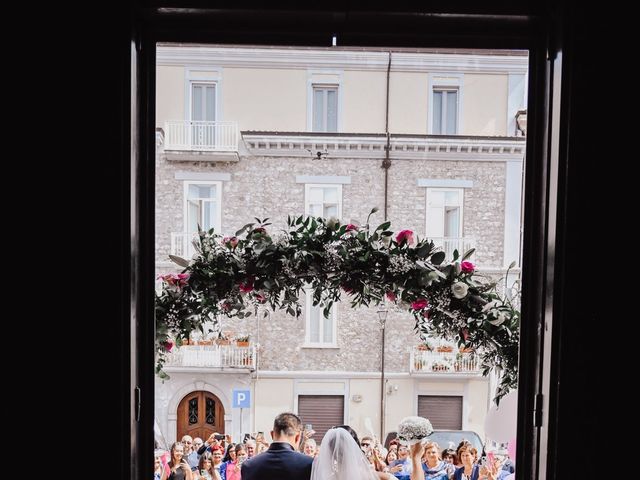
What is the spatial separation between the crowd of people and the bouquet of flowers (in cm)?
9

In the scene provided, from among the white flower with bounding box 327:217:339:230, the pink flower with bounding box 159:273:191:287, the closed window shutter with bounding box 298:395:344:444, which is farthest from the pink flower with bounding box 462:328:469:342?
the closed window shutter with bounding box 298:395:344:444

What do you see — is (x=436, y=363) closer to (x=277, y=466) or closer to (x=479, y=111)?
(x=479, y=111)

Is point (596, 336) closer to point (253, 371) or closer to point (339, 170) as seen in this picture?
point (339, 170)

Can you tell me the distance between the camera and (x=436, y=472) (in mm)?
3197

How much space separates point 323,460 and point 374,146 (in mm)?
2569

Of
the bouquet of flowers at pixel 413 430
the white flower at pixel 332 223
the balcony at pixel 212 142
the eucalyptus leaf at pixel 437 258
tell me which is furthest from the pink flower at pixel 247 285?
the balcony at pixel 212 142

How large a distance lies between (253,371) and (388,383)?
4.02 ft

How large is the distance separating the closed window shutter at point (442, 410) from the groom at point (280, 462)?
107 inches

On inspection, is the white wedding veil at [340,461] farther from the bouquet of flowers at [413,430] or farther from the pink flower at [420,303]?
the pink flower at [420,303]

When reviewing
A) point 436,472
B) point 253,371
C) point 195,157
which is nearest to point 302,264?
point 436,472

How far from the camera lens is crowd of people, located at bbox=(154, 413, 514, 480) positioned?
2.66m

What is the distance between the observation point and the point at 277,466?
2.64 meters

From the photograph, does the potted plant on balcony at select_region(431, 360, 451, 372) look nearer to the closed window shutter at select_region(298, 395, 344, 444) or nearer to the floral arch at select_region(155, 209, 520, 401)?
the closed window shutter at select_region(298, 395, 344, 444)
